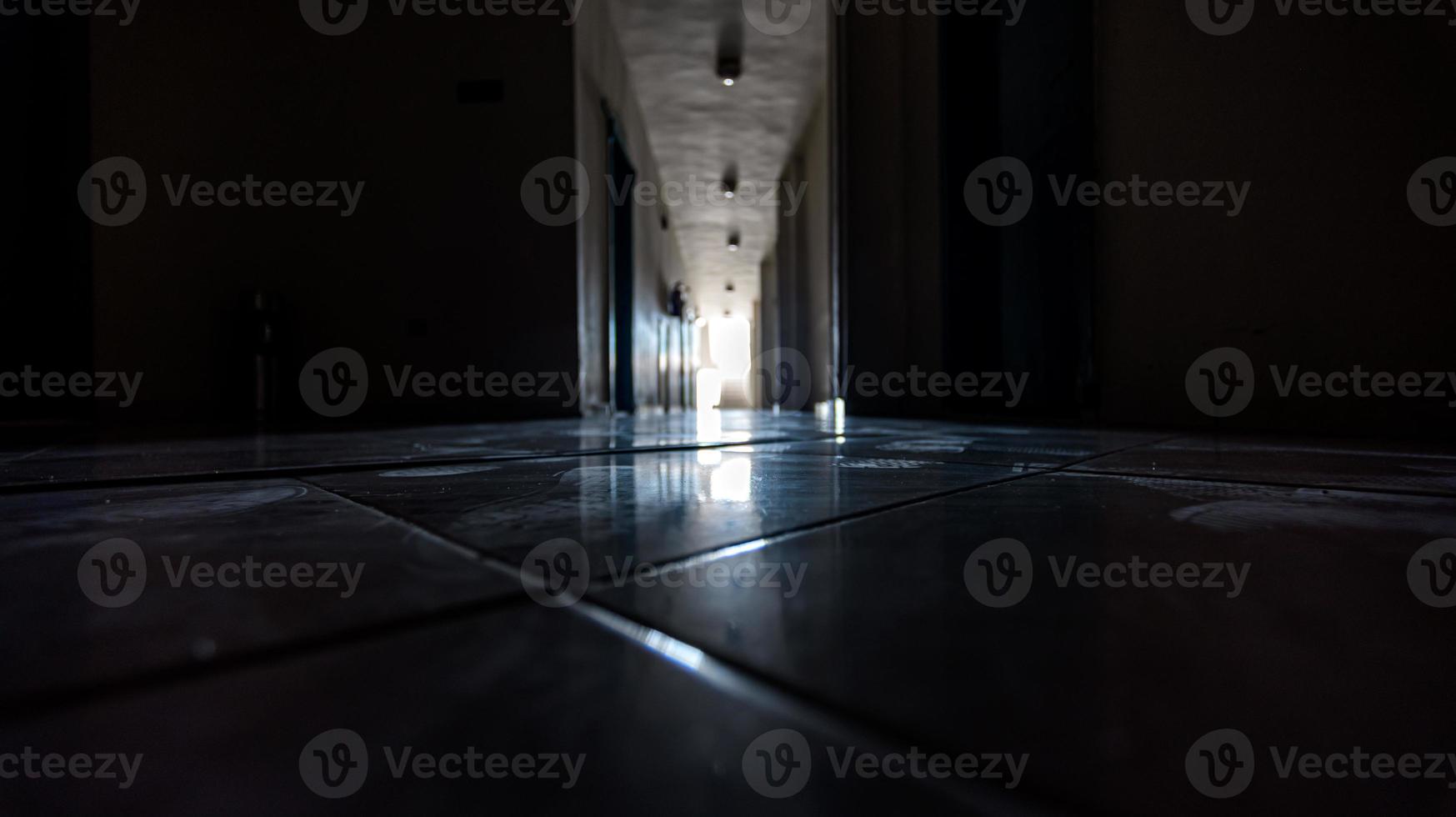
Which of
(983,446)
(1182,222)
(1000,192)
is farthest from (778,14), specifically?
(983,446)

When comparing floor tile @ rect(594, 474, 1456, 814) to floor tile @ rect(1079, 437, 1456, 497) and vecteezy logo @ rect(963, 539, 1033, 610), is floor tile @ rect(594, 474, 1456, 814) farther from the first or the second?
floor tile @ rect(1079, 437, 1456, 497)

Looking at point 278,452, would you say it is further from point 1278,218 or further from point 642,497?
point 1278,218

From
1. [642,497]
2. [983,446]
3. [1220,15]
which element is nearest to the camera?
[642,497]

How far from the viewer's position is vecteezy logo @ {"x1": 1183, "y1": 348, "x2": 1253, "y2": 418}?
1.97 metres

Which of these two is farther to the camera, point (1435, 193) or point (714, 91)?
point (714, 91)
